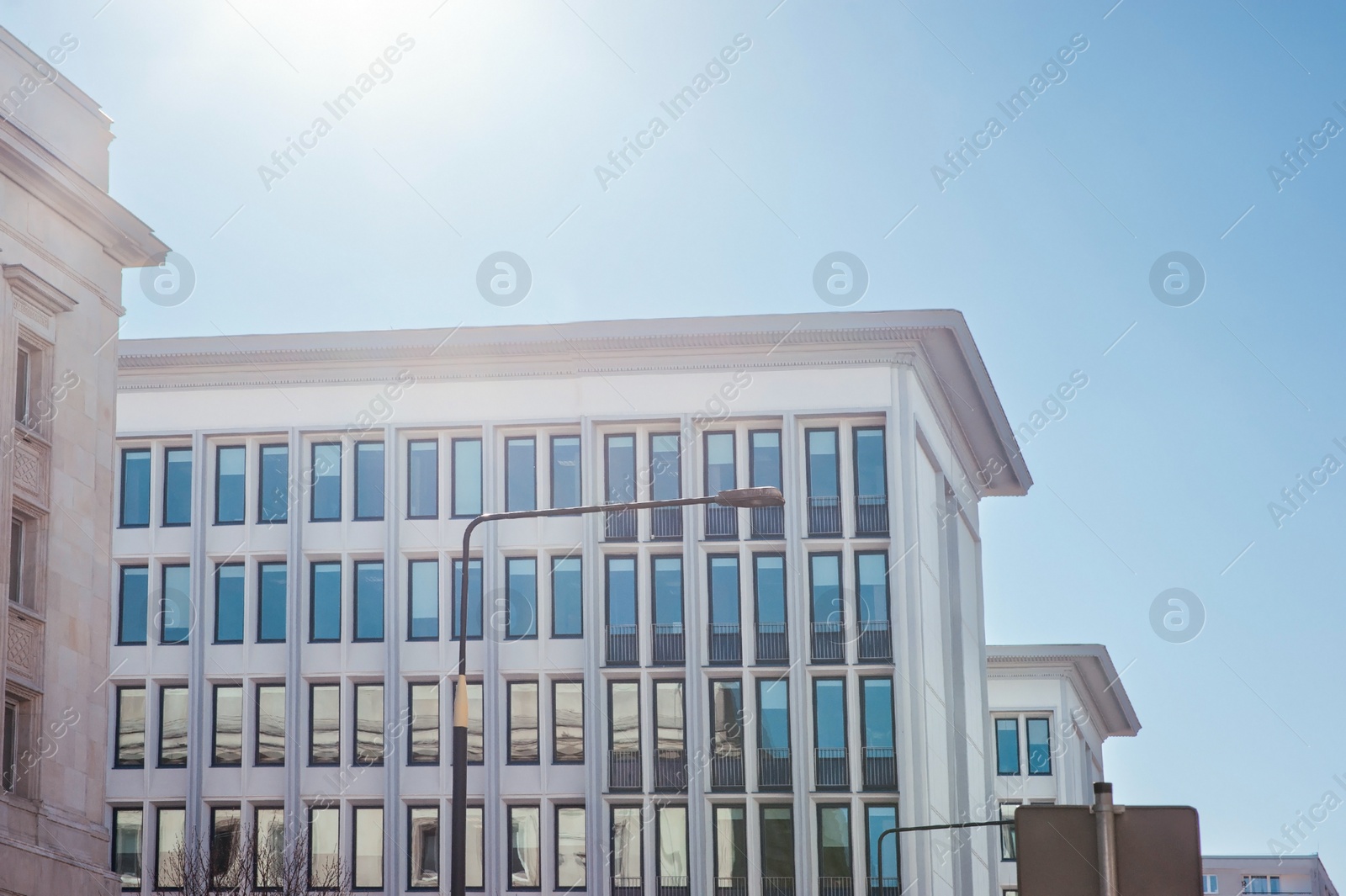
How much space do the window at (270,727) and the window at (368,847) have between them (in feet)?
9.52

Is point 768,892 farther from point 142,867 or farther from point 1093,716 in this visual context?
point 1093,716

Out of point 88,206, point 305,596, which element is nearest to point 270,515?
point 305,596

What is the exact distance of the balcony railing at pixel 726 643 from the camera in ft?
182

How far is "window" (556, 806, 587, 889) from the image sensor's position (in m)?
54.2

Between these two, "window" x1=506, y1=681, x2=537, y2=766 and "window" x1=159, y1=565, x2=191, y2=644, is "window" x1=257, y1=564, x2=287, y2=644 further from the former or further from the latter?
"window" x1=506, y1=681, x2=537, y2=766

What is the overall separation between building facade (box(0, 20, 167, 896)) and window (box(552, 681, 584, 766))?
25.0m

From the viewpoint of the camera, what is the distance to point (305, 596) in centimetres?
5628

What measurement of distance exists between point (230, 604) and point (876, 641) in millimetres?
19265

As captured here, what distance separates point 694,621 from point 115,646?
17.3 metres

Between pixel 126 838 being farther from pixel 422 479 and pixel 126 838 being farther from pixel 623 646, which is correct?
pixel 623 646

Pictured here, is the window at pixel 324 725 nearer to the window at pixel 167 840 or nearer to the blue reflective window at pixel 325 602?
the blue reflective window at pixel 325 602

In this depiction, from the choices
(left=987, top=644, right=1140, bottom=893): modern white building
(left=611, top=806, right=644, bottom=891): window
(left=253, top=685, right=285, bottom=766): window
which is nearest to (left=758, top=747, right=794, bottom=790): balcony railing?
(left=611, top=806, right=644, bottom=891): window

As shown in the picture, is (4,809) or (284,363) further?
(284,363)

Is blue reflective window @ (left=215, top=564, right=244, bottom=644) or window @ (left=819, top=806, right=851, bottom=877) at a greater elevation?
blue reflective window @ (left=215, top=564, right=244, bottom=644)
